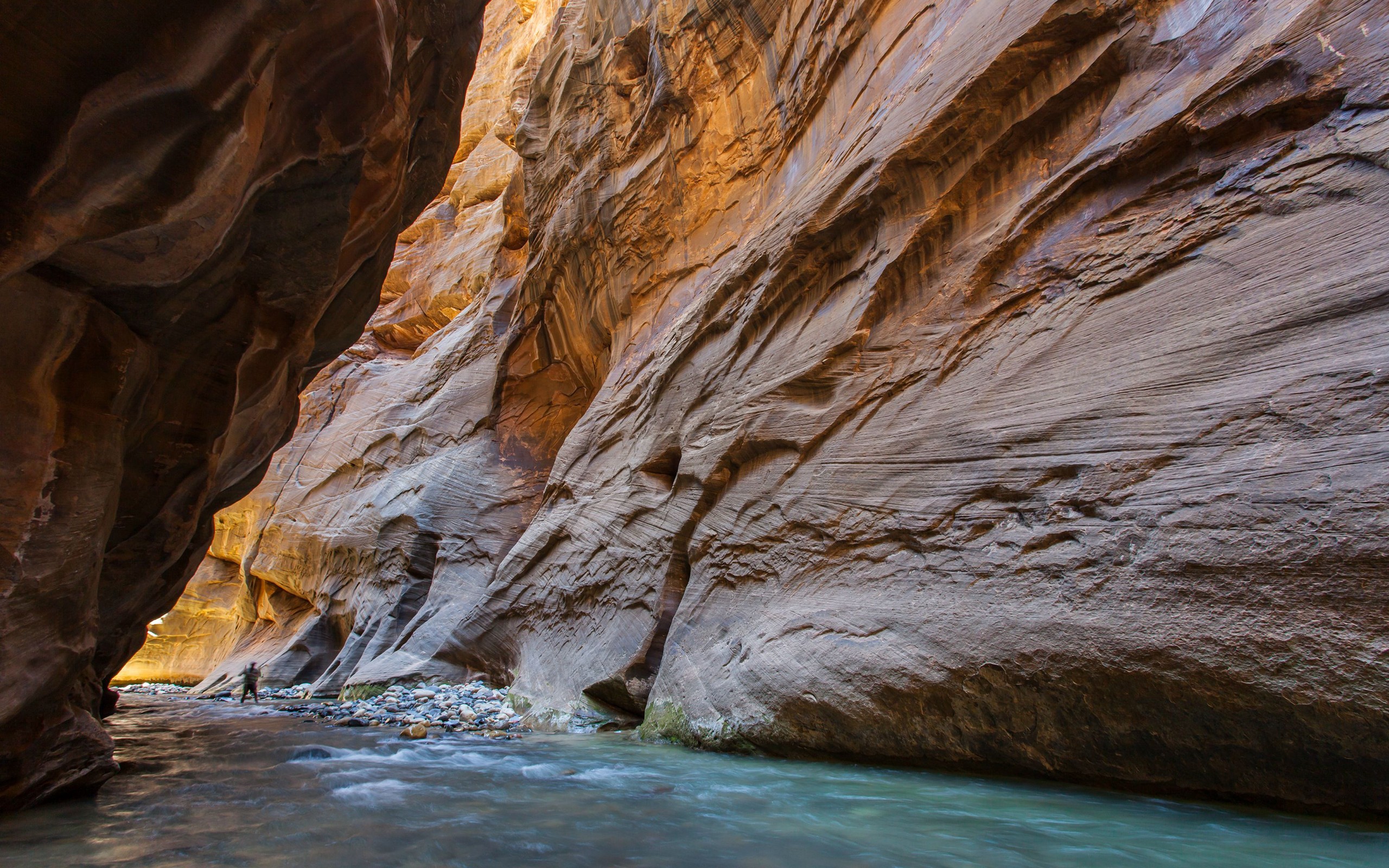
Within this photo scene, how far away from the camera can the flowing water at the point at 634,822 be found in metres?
2.64

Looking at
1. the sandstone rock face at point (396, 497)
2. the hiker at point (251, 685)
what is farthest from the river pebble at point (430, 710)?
the hiker at point (251, 685)

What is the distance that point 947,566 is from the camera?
4.34 m

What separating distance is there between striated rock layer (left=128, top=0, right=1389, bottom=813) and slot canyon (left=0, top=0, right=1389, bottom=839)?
2 cm

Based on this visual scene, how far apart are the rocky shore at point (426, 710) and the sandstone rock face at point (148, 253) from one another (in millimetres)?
2775

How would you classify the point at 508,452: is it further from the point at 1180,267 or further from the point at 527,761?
the point at 1180,267

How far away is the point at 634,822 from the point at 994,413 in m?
3.18

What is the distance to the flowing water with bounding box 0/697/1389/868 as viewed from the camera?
2639mm

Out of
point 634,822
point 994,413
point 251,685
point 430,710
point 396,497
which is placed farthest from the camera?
point 396,497

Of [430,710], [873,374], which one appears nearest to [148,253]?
[873,374]

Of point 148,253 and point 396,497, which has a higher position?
point 396,497

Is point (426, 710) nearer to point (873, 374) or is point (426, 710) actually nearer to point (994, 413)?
point (873, 374)

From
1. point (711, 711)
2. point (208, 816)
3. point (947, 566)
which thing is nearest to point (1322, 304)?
point (947, 566)

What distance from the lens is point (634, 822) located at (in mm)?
3248


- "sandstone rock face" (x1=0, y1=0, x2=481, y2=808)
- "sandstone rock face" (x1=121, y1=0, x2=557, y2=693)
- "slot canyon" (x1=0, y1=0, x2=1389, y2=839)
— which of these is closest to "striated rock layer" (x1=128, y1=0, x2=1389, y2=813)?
"slot canyon" (x1=0, y1=0, x2=1389, y2=839)
